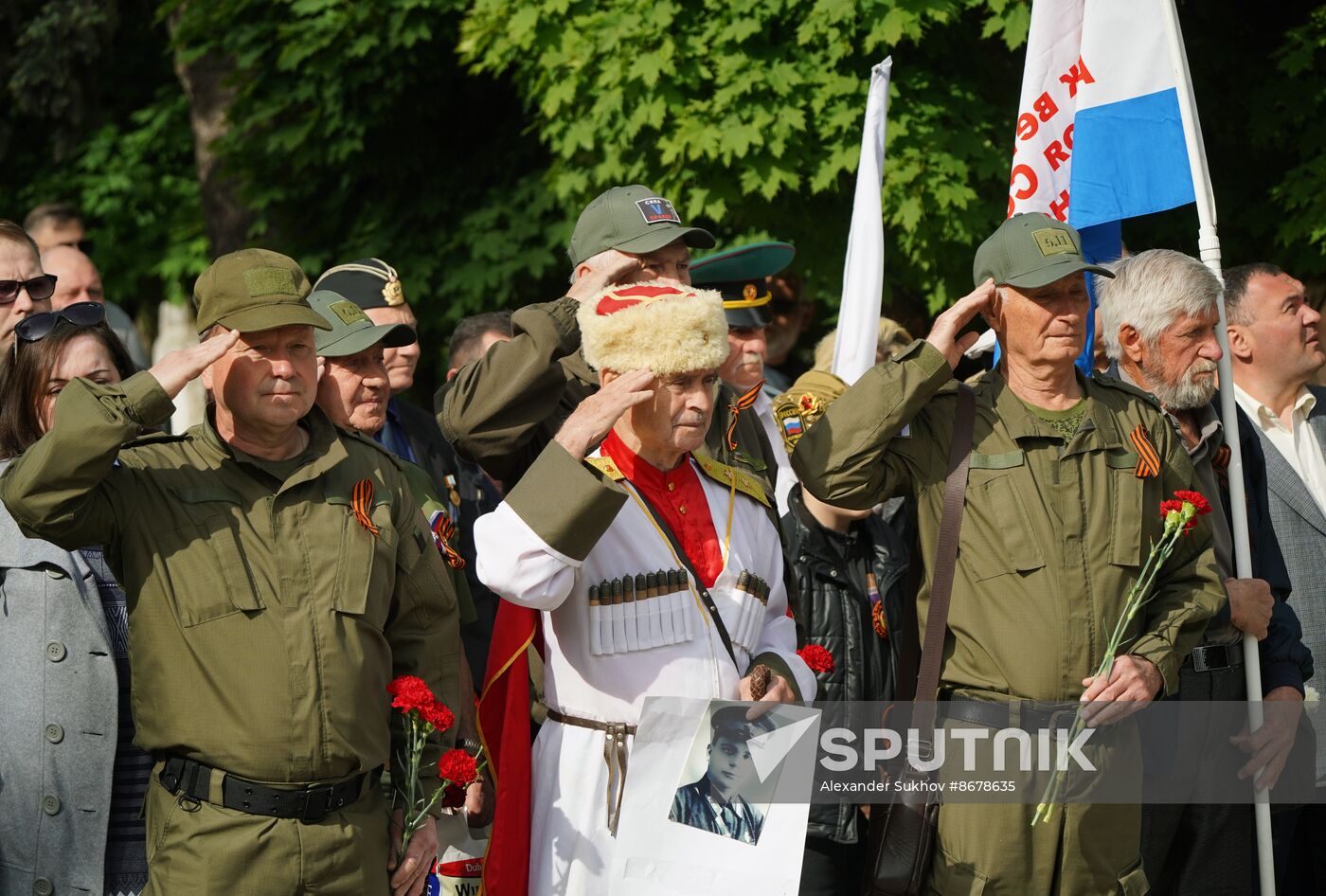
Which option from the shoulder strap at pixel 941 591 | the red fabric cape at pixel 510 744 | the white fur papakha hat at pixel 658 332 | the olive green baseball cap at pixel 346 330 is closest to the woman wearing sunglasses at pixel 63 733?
the red fabric cape at pixel 510 744

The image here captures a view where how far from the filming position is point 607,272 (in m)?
4.57

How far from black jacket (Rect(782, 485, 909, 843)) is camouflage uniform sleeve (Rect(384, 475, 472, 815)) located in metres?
1.65

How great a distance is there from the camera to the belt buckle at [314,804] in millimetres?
3730

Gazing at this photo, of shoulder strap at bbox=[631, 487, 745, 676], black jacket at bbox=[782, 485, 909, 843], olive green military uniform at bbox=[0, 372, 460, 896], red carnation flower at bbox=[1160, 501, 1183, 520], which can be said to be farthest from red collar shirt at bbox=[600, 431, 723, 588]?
black jacket at bbox=[782, 485, 909, 843]

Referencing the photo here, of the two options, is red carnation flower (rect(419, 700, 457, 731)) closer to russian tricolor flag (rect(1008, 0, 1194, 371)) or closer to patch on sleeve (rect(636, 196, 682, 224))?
patch on sleeve (rect(636, 196, 682, 224))

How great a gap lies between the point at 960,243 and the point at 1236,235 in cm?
147

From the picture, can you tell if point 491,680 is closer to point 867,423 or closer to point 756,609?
point 756,609

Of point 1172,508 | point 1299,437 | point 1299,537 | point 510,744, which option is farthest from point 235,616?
point 1299,437

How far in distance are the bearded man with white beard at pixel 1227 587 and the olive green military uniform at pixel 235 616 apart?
2.70 metres

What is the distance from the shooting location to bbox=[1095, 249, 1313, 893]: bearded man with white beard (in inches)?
208

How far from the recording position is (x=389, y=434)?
629 centimetres

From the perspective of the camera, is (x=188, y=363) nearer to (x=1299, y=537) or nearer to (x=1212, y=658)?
(x=1212, y=658)

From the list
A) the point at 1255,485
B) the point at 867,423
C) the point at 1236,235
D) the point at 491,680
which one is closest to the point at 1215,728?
the point at 1255,485

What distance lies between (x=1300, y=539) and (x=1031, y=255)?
2.17 metres
